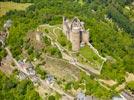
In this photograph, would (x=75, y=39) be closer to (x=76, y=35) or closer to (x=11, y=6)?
(x=76, y=35)

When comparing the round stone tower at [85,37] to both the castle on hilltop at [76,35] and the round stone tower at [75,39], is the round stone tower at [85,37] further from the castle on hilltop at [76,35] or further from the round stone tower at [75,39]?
the round stone tower at [75,39]

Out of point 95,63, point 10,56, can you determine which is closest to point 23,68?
point 10,56

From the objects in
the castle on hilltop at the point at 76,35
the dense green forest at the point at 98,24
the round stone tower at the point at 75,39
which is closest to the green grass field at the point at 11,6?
the dense green forest at the point at 98,24

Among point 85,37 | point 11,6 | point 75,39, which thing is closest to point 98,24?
point 85,37

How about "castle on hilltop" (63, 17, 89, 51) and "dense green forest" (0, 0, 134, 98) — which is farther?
"dense green forest" (0, 0, 134, 98)

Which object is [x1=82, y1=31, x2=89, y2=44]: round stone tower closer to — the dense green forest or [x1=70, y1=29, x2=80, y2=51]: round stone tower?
[x1=70, y1=29, x2=80, y2=51]: round stone tower

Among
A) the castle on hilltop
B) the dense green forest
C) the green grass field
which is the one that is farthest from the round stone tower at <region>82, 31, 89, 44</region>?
the green grass field

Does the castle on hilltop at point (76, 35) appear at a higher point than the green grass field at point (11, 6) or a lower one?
higher

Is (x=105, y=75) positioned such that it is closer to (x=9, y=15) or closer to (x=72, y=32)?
(x=72, y=32)

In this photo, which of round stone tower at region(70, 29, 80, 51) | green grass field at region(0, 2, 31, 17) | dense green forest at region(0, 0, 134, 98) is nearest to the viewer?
round stone tower at region(70, 29, 80, 51)
